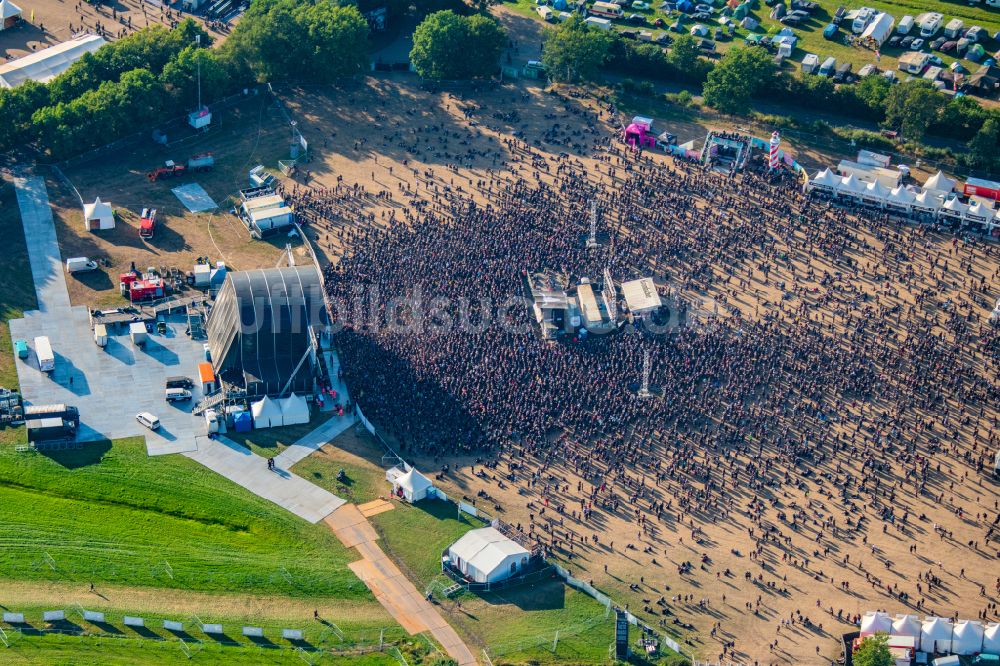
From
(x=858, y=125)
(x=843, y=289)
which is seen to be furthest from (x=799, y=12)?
(x=843, y=289)

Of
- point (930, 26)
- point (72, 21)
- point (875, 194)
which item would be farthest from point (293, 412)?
point (930, 26)

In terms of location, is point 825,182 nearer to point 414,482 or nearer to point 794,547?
point 794,547

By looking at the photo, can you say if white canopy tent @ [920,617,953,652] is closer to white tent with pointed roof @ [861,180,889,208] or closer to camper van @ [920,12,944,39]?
white tent with pointed roof @ [861,180,889,208]

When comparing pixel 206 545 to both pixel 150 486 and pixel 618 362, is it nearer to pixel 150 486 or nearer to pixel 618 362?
pixel 150 486

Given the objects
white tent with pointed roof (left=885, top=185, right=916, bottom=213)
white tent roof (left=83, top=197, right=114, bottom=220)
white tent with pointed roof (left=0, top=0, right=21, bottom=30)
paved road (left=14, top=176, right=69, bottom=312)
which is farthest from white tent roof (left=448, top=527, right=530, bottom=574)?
white tent with pointed roof (left=0, top=0, right=21, bottom=30)

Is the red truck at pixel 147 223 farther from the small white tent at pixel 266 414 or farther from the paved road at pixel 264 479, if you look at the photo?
the paved road at pixel 264 479

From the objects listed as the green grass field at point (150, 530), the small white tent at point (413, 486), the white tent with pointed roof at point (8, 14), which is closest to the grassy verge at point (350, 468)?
the small white tent at point (413, 486)
